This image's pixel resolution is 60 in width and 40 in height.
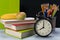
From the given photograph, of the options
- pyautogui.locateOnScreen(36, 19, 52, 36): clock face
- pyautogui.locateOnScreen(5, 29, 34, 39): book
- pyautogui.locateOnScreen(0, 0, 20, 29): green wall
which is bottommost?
pyautogui.locateOnScreen(5, 29, 34, 39): book

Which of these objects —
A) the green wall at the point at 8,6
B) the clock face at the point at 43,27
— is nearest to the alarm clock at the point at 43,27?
the clock face at the point at 43,27

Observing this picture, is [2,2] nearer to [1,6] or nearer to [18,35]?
[1,6]

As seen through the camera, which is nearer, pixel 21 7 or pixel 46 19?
pixel 46 19

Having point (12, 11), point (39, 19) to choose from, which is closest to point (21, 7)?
point (12, 11)

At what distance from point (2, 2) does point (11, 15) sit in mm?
130

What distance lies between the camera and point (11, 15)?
A: 1.02 m

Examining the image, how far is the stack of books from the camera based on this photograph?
87cm

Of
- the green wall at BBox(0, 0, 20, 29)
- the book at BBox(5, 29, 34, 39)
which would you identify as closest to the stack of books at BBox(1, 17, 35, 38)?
the book at BBox(5, 29, 34, 39)

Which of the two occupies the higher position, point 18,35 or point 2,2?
point 2,2

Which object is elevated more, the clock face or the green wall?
the green wall

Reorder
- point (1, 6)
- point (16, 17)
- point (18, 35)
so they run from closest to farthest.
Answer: point (18, 35)
point (16, 17)
point (1, 6)

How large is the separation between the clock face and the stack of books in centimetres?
5

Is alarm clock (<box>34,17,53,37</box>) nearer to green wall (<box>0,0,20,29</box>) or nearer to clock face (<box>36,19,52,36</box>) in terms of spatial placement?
clock face (<box>36,19,52,36</box>)

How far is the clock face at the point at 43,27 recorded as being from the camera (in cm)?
89
